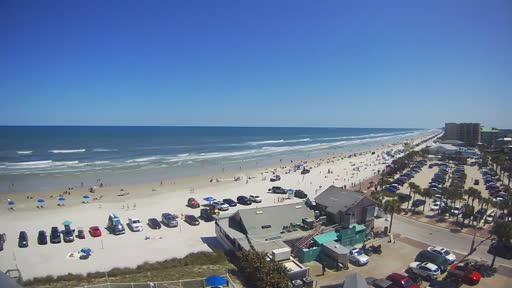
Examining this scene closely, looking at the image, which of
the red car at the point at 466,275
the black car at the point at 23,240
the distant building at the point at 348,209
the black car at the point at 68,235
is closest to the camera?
the red car at the point at 466,275

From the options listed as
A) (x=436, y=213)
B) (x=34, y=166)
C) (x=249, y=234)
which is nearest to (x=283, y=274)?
(x=249, y=234)

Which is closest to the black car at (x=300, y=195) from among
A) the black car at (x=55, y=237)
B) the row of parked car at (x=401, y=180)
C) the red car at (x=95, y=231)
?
the row of parked car at (x=401, y=180)

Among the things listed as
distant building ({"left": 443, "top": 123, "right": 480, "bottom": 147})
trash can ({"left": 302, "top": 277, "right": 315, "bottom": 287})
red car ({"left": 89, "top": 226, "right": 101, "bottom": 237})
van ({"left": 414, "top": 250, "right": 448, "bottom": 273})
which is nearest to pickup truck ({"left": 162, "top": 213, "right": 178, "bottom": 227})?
red car ({"left": 89, "top": 226, "right": 101, "bottom": 237})

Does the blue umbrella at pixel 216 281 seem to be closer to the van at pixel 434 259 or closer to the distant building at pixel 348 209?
the distant building at pixel 348 209

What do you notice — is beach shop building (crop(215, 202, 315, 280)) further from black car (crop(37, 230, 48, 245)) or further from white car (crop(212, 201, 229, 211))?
black car (crop(37, 230, 48, 245))

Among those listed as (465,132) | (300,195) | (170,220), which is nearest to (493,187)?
(300,195)

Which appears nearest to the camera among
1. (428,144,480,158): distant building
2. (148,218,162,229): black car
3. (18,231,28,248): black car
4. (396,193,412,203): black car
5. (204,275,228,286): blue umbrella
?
(204,275,228,286): blue umbrella

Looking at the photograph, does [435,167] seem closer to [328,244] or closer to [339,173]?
[339,173]
